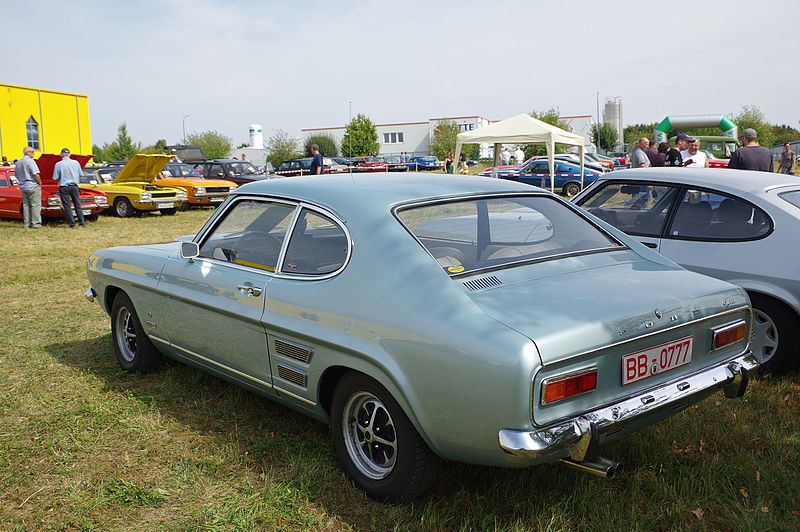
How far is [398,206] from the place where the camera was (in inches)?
130

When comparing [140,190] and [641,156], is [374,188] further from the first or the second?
[140,190]

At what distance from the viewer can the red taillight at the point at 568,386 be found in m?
2.48

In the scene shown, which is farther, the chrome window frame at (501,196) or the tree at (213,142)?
the tree at (213,142)

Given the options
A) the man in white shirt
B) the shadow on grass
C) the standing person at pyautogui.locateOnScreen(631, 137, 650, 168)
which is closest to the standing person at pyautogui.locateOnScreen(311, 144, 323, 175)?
the standing person at pyautogui.locateOnScreen(631, 137, 650, 168)

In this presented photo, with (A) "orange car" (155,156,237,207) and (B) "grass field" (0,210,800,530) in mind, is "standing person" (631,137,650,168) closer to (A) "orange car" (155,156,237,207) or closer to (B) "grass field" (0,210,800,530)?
(B) "grass field" (0,210,800,530)

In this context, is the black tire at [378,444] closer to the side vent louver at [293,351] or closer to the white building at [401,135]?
the side vent louver at [293,351]

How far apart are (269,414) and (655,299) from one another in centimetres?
244

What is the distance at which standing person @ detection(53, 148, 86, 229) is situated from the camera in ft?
47.7

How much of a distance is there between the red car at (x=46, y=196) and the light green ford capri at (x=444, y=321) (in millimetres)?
12308

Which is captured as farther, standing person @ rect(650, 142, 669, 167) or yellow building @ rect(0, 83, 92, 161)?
yellow building @ rect(0, 83, 92, 161)

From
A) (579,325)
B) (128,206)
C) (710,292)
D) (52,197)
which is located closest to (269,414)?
A: (579,325)

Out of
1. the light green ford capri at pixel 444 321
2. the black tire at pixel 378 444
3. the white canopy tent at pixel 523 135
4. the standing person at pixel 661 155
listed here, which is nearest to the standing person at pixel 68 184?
the white canopy tent at pixel 523 135

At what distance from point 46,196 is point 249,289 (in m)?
13.3

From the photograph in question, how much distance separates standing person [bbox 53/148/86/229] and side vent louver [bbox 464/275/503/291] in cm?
1380
